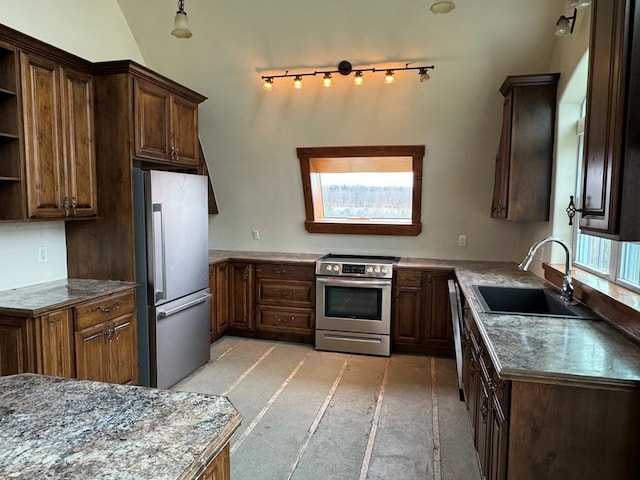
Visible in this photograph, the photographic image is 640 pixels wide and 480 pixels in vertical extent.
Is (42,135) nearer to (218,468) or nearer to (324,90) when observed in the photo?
(324,90)

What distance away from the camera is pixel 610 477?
5.24 feet

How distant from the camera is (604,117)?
5.46 feet

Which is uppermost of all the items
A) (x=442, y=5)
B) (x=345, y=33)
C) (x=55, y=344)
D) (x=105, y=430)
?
(x=345, y=33)

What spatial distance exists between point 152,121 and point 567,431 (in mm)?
3274

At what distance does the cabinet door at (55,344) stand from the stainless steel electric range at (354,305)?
235 cm

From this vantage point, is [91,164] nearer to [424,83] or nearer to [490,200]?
[424,83]

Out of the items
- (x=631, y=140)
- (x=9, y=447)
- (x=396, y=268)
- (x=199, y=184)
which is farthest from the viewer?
(x=396, y=268)

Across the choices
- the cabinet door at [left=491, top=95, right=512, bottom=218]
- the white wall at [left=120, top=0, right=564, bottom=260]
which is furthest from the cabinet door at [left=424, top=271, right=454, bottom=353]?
the cabinet door at [left=491, top=95, right=512, bottom=218]

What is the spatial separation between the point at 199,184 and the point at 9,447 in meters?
2.82

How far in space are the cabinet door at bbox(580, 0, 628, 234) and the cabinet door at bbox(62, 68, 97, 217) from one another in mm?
3116

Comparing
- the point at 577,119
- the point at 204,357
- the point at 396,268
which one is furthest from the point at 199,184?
the point at 577,119

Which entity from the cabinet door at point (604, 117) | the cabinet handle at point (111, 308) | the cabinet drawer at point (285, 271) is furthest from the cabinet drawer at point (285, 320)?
the cabinet door at point (604, 117)

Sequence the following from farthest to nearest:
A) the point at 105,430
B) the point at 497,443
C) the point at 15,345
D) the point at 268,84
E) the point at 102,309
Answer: the point at 268,84, the point at 102,309, the point at 15,345, the point at 497,443, the point at 105,430

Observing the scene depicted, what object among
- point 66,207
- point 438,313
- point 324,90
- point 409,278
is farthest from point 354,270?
point 66,207
